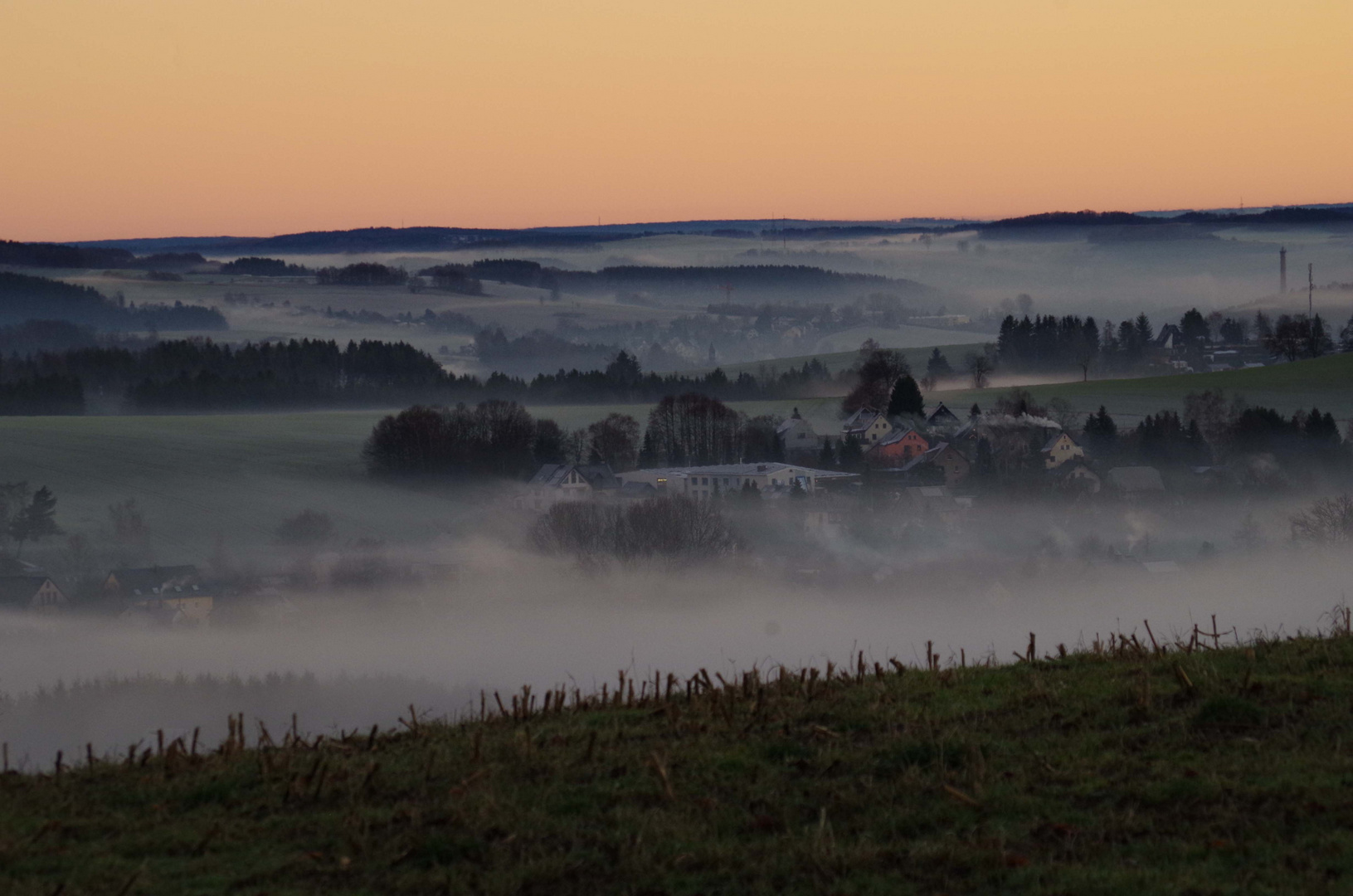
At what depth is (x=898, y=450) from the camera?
95.3 meters

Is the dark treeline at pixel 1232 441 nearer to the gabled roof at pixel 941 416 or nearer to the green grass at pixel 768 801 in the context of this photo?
the gabled roof at pixel 941 416

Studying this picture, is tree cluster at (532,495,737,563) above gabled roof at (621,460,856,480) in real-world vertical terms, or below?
below

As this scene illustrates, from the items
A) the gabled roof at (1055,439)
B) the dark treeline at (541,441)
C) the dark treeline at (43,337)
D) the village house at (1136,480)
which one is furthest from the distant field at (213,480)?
the dark treeline at (43,337)

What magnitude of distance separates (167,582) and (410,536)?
1636 cm

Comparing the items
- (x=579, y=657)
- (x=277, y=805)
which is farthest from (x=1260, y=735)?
(x=579, y=657)

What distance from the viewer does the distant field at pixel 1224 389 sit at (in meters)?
99.8

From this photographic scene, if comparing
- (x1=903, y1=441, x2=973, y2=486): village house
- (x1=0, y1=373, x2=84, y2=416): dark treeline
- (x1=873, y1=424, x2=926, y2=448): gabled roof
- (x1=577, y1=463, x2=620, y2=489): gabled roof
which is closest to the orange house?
(x1=873, y1=424, x2=926, y2=448): gabled roof

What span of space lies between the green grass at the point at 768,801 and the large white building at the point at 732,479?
240 ft

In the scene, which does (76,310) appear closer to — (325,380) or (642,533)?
(325,380)

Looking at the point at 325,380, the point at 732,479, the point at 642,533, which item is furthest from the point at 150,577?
the point at 325,380

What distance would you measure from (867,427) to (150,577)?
5269 centimetres

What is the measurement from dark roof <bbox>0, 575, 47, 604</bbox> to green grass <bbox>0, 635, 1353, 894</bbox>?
2314 inches

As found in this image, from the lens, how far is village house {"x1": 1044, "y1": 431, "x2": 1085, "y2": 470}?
88750 mm

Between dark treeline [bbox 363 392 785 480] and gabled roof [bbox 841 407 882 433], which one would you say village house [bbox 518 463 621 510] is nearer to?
dark treeline [bbox 363 392 785 480]
